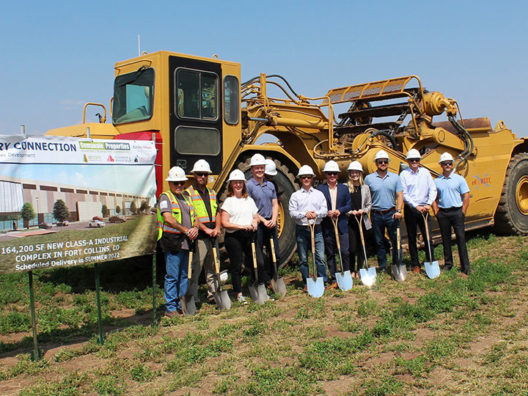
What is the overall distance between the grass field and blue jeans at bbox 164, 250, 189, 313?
319 millimetres

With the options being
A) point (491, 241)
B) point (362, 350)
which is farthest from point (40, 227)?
point (491, 241)

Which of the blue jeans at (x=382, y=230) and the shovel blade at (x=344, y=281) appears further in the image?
the blue jeans at (x=382, y=230)

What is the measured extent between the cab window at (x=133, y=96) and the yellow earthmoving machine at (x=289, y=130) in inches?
0.6

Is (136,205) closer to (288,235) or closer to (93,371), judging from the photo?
(93,371)

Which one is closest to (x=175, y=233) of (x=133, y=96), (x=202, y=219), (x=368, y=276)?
(x=202, y=219)

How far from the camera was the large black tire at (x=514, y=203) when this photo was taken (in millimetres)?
11734

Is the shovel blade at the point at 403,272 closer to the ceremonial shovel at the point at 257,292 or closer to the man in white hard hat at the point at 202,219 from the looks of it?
the ceremonial shovel at the point at 257,292

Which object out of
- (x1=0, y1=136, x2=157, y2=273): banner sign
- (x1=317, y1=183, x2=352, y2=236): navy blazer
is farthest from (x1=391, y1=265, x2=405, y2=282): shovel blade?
(x1=0, y1=136, x2=157, y2=273): banner sign

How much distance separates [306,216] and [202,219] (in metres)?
1.47

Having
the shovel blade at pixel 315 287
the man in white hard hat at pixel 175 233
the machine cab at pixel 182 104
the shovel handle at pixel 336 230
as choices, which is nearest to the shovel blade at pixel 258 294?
the shovel blade at pixel 315 287

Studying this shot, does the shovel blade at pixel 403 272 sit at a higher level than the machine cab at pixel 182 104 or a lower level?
lower

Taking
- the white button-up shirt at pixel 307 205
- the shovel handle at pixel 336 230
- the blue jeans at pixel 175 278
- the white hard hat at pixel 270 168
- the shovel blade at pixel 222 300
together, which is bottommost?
the shovel blade at pixel 222 300

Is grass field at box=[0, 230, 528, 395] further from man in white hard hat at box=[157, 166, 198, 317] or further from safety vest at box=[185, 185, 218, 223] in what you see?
safety vest at box=[185, 185, 218, 223]

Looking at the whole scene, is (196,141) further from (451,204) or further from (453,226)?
(453,226)
